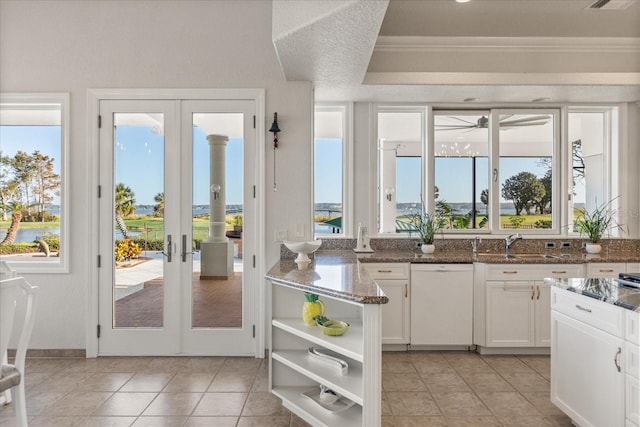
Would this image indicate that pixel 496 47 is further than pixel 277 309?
Yes

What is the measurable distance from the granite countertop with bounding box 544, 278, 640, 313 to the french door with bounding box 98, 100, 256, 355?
2.45m

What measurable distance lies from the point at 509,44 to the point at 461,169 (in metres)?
1.31

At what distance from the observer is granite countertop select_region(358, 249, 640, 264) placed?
359cm

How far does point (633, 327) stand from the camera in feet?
6.12

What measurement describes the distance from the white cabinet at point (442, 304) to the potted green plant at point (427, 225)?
0.39 metres

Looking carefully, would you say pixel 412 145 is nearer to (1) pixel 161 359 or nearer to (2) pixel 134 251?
(2) pixel 134 251

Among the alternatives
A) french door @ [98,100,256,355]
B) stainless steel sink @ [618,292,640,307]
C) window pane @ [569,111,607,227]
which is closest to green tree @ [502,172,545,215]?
window pane @ [569,111,607,227]

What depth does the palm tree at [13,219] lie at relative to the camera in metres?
3.67

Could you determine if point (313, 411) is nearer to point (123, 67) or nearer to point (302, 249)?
point (302, 249)

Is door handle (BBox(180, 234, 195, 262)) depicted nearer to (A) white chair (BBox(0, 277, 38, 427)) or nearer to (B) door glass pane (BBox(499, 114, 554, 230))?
(A) white chair (BBox(0, 277, 38, 427))

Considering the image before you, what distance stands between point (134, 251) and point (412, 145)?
3.01 metres

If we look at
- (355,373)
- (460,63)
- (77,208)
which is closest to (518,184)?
(460,63)

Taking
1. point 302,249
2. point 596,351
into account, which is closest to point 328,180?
point 302,249

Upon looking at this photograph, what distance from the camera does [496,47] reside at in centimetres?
363
